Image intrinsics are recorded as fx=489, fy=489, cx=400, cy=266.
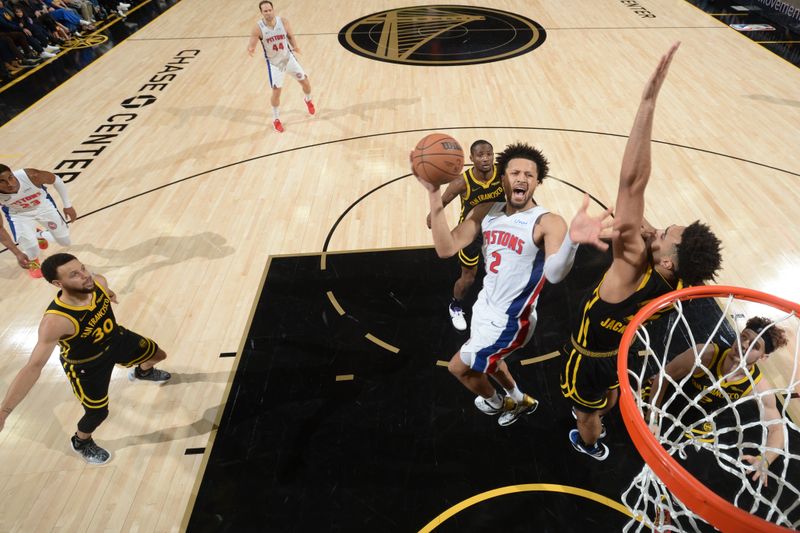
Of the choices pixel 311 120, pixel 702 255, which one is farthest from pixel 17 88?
pixel 702 255

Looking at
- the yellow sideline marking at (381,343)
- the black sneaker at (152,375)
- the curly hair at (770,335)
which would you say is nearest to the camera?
the curly hair at (770,335)

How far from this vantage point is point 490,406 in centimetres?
355

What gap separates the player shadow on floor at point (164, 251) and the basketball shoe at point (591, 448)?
3777 mm

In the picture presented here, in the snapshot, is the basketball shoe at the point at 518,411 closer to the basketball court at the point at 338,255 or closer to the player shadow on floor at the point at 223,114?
the basketball court at the point at 338,255

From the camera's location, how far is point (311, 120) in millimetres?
7680

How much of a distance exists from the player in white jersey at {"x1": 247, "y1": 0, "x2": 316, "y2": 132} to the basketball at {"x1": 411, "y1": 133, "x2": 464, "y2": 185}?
4.75 metres

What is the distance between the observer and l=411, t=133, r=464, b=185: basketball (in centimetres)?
278

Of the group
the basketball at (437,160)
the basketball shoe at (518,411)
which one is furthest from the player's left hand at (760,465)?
the basketball at (437,160)

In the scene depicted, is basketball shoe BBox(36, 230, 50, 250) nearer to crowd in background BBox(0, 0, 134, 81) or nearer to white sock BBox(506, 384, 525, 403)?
white sock BBox(506, 384, 525, 403)

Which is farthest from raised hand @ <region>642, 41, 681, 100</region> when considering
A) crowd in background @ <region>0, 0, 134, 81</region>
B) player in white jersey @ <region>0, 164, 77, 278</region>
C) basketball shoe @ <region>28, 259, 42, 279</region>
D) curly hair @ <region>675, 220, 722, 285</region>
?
crowd in background @ <region>0, 0, 134, 81</region>

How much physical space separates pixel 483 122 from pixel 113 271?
208 inches

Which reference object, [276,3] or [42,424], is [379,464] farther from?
[276,3]

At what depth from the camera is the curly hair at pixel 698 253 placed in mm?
2350

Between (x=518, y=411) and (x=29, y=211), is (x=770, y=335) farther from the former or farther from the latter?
(x=29, y=211)
